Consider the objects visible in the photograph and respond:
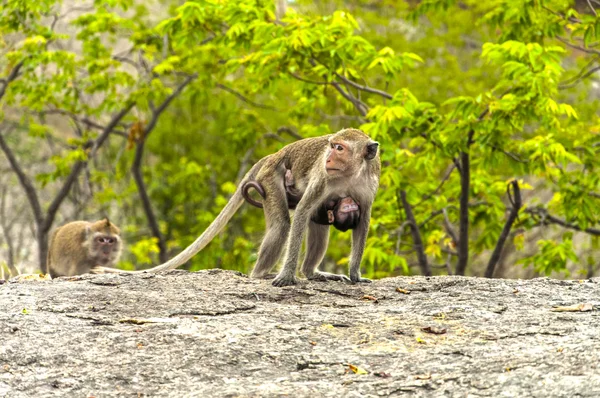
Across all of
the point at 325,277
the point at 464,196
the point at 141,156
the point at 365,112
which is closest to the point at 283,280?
the point at 325,277

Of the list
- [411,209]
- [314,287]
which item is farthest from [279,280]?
[411,209]

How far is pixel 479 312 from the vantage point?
466 centimetres

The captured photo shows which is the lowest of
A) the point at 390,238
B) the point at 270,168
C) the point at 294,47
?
the point at 390,238

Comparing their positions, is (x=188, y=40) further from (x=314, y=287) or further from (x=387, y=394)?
(x=387, y=394)

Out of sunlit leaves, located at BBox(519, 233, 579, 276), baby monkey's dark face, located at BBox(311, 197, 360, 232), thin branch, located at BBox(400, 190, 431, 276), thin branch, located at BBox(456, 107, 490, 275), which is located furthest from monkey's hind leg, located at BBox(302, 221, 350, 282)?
sunlit leaves, located at BBox(519, 233, 579, 276)

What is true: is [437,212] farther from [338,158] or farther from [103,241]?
[338,158]

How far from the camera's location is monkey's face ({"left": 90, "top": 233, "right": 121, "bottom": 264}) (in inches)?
371

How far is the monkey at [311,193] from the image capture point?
18.4ft

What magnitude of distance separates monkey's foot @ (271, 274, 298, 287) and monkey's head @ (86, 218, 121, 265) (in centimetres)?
444

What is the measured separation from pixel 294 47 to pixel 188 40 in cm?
223

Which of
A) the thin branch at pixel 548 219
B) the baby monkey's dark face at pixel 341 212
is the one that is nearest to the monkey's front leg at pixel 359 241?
the baby monkey's dark face at pixel 341 212

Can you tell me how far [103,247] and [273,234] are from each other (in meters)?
4.05

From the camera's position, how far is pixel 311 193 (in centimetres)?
570

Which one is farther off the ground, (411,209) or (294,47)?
(294,47)
